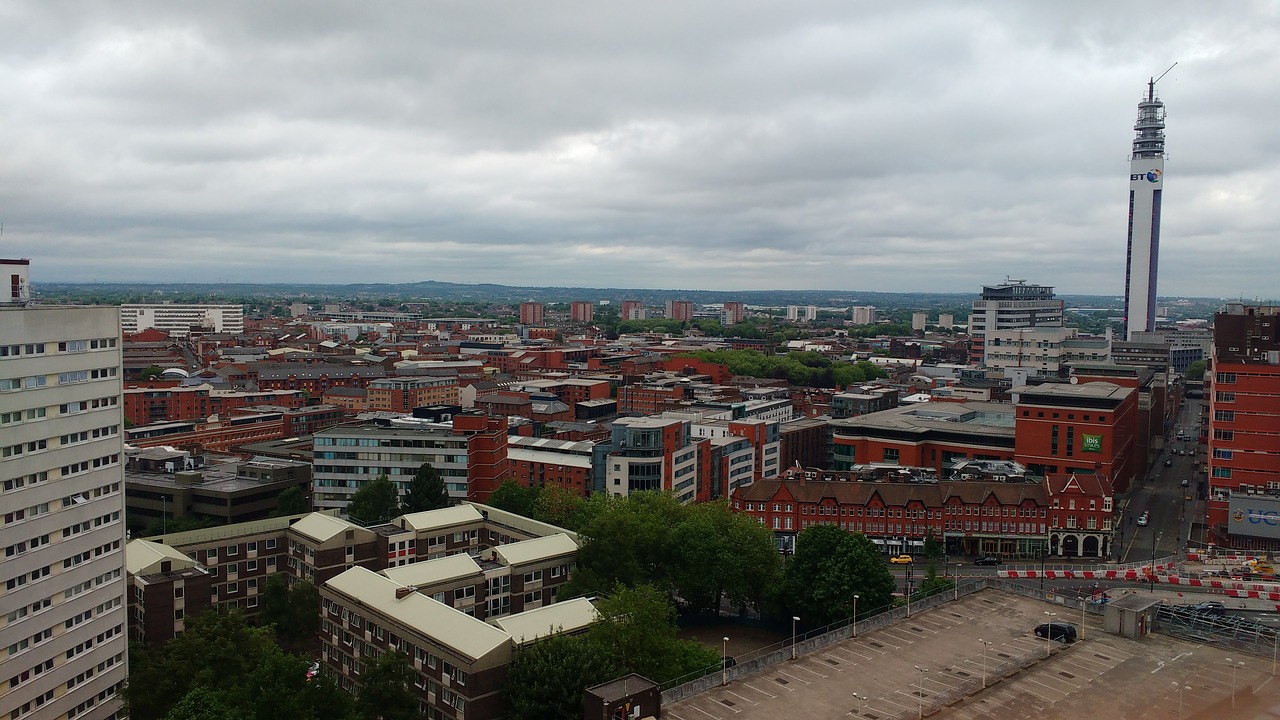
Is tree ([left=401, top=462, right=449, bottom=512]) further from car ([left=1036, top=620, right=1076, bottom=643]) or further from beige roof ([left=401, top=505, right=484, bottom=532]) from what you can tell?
car ([left=1036, top=620, right=1076, bottom=643])

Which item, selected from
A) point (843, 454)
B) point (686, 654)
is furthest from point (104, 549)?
point (843, 454)

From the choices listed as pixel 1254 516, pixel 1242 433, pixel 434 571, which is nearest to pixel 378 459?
pixel 434 571

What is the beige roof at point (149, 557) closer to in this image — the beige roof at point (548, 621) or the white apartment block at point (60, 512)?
the white apartment block at point (60, 512)

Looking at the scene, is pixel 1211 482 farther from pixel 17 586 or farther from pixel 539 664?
pixel 17 586

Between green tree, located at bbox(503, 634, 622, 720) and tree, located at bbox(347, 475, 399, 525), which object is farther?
tree, located at bbox(347, 475, 399, 525)

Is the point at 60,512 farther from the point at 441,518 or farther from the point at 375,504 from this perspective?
the point at 375,504

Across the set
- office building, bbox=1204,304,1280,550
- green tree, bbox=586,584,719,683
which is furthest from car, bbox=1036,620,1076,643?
office building, bbox=1204,304,1280,550
